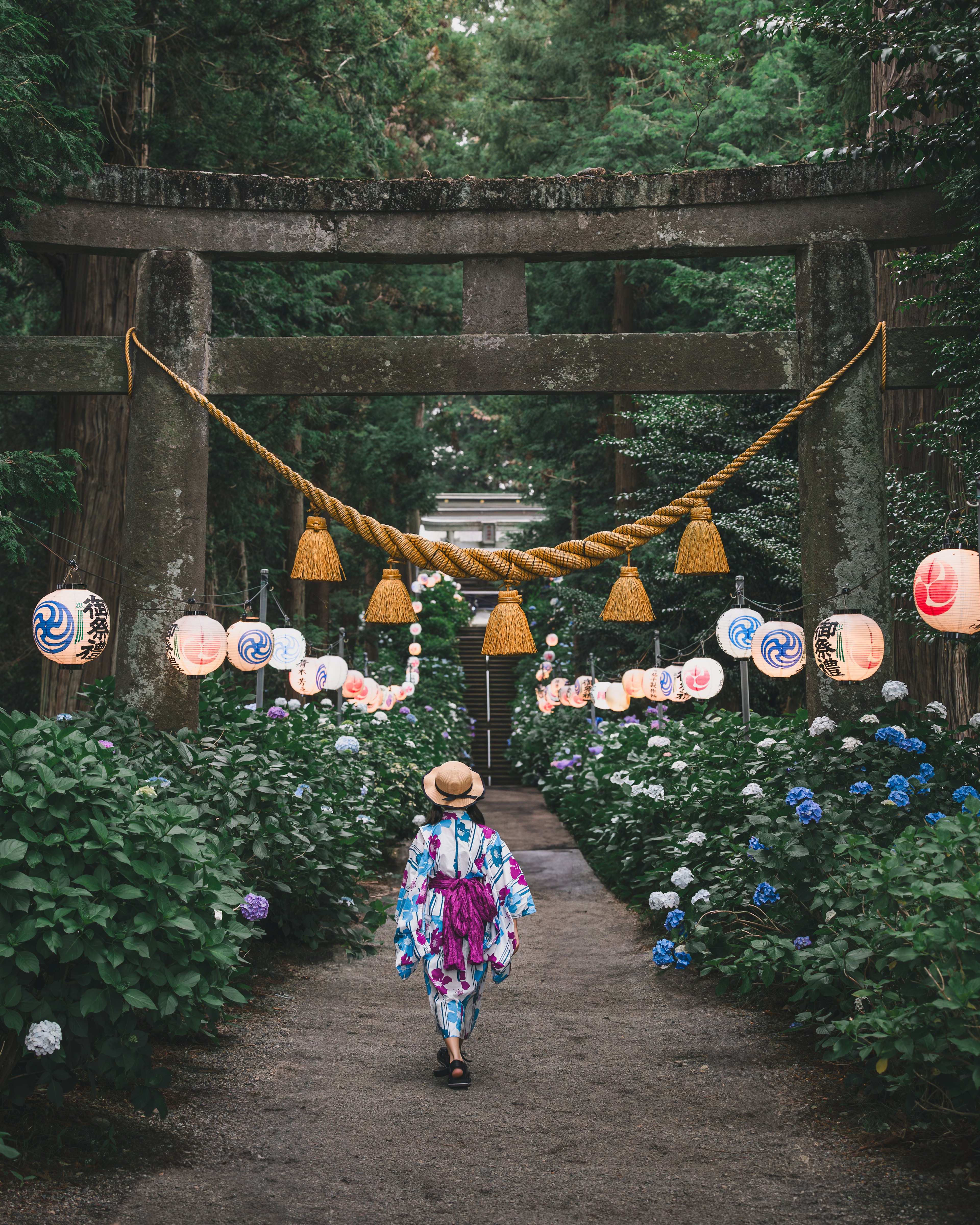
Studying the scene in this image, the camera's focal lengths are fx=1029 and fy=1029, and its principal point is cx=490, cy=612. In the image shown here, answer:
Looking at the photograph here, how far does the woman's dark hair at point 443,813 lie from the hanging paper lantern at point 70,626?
264 centimetres

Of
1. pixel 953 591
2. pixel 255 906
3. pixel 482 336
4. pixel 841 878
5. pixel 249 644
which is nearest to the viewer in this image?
pixel 841 878

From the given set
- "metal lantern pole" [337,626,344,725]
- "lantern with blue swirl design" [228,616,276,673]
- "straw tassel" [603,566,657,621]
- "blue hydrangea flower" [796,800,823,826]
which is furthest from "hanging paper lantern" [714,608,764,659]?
"metal lantern pole" [337,626,344,725]

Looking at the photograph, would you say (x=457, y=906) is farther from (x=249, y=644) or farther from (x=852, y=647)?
(x=249, y=644)

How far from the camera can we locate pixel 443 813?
4.87 meters

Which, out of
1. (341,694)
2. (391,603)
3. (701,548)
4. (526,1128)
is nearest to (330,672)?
(341,694)

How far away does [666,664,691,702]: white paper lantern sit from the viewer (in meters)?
11.1

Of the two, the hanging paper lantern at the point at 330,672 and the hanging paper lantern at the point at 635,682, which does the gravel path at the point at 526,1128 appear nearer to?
the hanging paper lantern at the point at 330,672

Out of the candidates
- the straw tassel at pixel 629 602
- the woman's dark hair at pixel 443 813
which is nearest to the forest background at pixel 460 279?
the straw tassel at pixel 629 602

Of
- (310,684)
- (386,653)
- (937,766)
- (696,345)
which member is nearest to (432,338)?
(696,345)

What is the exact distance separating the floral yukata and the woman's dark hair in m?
0.03

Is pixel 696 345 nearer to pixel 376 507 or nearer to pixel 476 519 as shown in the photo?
pixel 376 507

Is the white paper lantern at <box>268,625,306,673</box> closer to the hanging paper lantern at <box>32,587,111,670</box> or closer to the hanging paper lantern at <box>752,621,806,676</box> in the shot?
the hanging paper lantern at <box>32,587,111,670</box>

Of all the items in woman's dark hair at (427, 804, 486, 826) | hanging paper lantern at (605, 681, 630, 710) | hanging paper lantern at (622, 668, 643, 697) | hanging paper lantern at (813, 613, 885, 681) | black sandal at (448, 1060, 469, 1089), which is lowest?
black sandal at (448, 1060, 469, 1089)

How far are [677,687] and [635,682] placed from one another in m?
0.87
